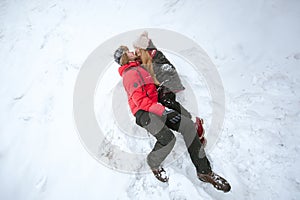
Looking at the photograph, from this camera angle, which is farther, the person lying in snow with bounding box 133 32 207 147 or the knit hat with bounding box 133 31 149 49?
the knit hat with bounding box 133 31 149 49

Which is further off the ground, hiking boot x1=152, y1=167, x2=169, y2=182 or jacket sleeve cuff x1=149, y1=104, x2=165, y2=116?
jacket sleeve cuff x1=149, y1=104, x2=165, y2=116

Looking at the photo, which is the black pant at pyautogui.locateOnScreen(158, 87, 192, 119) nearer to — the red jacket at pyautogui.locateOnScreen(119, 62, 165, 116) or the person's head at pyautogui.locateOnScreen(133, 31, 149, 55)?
the red jacket at pyautogui.locateOnScreen(119, 62, 165, 116)

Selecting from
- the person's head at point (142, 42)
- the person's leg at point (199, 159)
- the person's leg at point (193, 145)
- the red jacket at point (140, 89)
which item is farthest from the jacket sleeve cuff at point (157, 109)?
the person's head at point (142, 42)

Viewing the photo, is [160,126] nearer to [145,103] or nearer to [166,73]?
[145,103]

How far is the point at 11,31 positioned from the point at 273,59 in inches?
260

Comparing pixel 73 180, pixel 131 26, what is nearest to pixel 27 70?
pixel 131 26

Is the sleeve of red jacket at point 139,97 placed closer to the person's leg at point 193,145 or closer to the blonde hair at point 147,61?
the person's leg at point 193,145

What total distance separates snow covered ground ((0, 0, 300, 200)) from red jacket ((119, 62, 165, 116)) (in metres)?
0.90

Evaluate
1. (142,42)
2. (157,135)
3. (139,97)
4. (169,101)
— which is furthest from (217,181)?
(142,42)

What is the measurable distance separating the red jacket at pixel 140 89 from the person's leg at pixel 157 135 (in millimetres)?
96

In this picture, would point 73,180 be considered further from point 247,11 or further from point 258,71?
point 247,11

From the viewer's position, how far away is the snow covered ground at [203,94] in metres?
2.74

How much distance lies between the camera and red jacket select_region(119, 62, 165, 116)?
2.84 metres

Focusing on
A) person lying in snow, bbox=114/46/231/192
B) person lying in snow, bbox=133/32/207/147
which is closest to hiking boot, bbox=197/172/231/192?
person lying in snow, bbox=114/46/231/192
